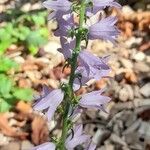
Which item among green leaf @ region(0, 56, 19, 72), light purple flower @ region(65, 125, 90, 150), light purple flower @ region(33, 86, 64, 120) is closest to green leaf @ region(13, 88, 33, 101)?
green leaf @ region(0, 56, 19, 72)

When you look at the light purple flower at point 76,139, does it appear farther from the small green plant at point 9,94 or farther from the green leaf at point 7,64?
the green leaf at point 7,64

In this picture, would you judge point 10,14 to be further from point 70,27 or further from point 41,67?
point 70,27

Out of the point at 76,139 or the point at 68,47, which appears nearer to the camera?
the point at 68,47

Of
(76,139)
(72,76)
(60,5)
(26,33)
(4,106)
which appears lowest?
(4,106)

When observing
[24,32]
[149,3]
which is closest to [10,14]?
[24,32]

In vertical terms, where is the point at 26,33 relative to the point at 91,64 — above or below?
below

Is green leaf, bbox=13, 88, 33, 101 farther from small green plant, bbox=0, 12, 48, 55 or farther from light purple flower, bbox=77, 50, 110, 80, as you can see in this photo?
light purple flower, bbox=77, 50, 110, 80

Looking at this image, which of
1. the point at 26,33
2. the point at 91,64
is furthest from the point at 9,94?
the point at 91,64

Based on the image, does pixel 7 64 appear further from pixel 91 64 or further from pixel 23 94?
pixel 91 64
